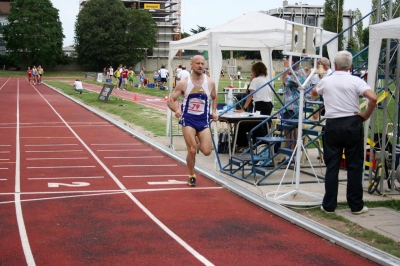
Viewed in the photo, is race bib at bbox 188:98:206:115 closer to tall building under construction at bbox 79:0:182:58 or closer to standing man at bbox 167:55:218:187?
standing man at bbox 167:55:218:187

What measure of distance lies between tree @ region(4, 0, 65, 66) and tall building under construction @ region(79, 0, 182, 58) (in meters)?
36.7

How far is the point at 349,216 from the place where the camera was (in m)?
7.24

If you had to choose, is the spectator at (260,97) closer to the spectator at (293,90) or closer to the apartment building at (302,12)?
the spectator at (293,90)

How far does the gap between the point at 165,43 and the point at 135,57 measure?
38185 millimetres

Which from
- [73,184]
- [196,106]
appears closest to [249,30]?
[196,106]

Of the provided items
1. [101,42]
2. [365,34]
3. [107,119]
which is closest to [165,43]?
[101,42]

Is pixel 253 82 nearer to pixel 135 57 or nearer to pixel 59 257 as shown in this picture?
→ pixel 59 257

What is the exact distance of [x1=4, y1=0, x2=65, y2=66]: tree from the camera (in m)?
96.2

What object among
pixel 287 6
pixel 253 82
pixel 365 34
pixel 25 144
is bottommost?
pixel 25 144

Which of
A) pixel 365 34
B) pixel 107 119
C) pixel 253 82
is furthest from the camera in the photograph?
pixel 365 34

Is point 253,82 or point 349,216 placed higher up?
point 253,82

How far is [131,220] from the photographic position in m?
7.08

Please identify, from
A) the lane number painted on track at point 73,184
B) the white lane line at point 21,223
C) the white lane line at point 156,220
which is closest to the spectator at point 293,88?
the white lane line at point 156,220

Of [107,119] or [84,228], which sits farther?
[107,119]
